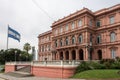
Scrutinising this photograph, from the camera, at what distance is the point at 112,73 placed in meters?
21.0

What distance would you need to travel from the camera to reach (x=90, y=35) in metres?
39.3

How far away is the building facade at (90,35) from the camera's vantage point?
36688 millimetres

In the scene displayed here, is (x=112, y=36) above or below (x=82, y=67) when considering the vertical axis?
above

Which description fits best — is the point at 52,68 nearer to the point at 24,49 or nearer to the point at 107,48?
the point at 107,48

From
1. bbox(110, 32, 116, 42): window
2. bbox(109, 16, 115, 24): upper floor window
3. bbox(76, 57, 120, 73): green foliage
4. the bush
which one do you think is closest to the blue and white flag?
the bush

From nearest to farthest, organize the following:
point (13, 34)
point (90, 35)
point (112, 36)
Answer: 1. point (13, 34)
2. point (112, 36)
3. point (90, 35)

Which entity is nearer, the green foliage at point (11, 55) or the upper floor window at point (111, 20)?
the upper floor window at point (111, 20)

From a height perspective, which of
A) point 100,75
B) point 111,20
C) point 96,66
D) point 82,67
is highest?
point 111,20

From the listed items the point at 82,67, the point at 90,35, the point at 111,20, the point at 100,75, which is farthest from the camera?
the point at 90,35

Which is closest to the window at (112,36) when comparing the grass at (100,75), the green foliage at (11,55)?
the grass at (100,75)

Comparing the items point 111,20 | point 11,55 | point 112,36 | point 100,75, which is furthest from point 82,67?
point 11,55

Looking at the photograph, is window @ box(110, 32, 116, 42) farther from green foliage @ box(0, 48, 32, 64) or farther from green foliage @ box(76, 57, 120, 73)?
green foliage @ box(0, 48, 32, 64)

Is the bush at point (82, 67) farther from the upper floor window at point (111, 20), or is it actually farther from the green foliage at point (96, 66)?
the upper floor window at point (111, 20)

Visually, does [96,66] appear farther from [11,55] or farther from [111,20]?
[11,55]
